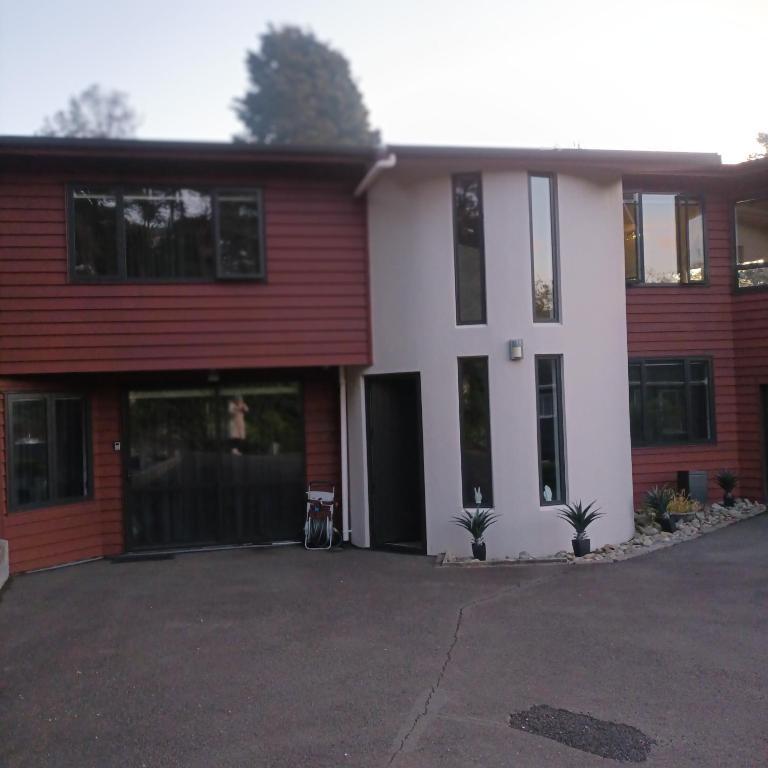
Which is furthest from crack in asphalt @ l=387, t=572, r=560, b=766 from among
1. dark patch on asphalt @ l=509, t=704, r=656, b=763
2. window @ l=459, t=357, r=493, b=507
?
window @ l=459, t=357, r=493, b=507

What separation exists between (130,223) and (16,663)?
5.46 metres

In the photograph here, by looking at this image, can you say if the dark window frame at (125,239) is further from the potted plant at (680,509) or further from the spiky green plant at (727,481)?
the spiky green plant at (727,481)

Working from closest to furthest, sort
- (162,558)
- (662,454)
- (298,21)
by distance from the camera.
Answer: (162,558), (662,454), (298,21)

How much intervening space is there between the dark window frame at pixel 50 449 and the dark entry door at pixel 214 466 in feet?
1.68

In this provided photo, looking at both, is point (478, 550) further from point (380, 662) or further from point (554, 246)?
point (554, 246)

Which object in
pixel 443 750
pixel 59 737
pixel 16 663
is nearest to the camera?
pixel 443 750

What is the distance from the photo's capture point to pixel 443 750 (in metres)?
4.88

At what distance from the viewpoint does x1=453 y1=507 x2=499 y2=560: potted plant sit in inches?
384

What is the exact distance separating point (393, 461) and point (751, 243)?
6467 mm

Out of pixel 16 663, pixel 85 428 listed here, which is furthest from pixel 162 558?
pixel 16 663

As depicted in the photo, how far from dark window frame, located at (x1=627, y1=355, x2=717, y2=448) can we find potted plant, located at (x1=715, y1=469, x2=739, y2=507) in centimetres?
58

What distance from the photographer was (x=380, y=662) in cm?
640

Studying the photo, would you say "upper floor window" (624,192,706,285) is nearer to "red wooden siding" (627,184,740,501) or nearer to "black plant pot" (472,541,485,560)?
"red wooden siding" (627,184,740,501)

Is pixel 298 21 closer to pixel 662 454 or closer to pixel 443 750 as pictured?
pixel 662 454
